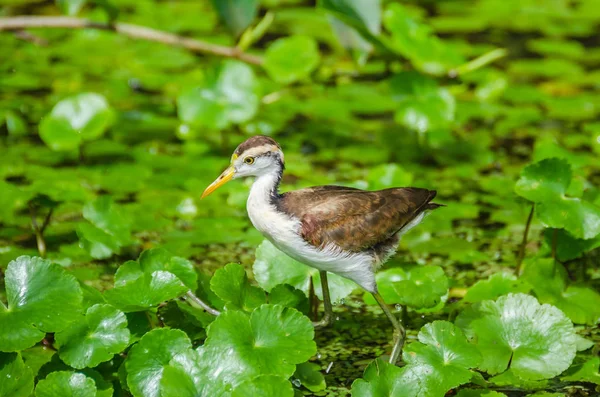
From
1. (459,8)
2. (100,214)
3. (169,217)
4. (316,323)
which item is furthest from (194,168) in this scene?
(459,8)

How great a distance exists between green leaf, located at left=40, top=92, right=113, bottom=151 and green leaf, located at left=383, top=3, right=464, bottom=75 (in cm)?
171

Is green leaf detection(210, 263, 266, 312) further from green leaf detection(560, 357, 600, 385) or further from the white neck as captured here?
green leaf detection(560, 357, 600, 385)

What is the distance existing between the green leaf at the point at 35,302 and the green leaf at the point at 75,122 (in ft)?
6.61

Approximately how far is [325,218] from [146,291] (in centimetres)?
70

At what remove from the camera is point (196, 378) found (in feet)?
10.4

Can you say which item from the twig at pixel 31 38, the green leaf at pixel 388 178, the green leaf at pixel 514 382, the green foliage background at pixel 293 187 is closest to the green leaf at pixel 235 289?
the green foliage background at pixel 293 187

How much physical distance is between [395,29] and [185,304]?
2619mm

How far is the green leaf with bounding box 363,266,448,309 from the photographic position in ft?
12.2

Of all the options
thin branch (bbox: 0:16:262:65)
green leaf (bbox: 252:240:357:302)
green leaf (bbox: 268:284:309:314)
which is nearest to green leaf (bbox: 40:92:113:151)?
thin branch (bbox: 0:16:262:65)

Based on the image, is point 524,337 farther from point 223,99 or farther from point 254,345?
point 223,99

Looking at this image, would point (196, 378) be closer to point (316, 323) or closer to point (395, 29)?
point (316, 323)

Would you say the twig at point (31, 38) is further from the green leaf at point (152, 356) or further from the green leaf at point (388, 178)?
the green leaf at point (152, 356)

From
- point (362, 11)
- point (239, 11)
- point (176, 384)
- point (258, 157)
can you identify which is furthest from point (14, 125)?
point (176, 384)

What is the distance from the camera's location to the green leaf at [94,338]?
3246 mm
